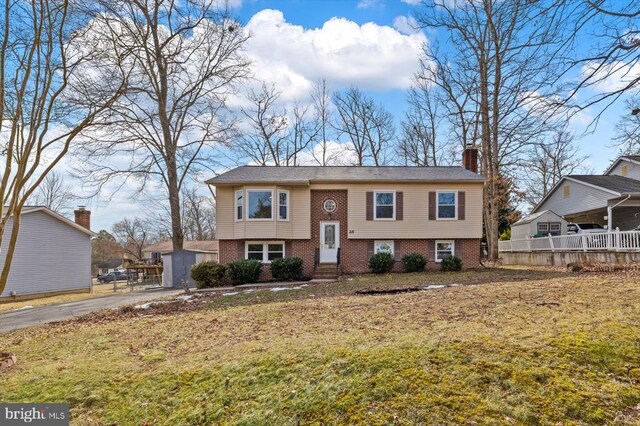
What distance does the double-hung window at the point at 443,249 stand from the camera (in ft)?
58.9

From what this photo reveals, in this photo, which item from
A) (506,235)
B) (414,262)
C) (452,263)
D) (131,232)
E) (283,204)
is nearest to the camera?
(452,263)

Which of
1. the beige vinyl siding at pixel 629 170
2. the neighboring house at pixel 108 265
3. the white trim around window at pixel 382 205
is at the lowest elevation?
the neighboring house at pixel 108 265

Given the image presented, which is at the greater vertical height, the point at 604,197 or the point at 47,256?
the point at 604,197

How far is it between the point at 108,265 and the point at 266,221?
53.3m

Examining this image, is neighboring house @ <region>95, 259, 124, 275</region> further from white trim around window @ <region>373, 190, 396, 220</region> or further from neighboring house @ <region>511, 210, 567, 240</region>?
neighboring house @ <region>511, 210, 567, 240</region>

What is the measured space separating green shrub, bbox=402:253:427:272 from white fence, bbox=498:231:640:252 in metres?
6.31

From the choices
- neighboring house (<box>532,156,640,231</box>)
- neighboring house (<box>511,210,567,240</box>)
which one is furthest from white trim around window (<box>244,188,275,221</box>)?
neighboring house (<box>511,210,567,240</box>)

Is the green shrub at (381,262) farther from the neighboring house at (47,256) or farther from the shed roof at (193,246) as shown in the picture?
the shed roof at (193,246)

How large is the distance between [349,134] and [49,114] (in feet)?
90.5

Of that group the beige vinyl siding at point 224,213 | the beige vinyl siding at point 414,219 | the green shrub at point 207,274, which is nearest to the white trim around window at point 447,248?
the beige vinyl siding at point 414,219

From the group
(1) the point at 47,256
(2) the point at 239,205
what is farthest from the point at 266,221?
(1) the point at 47,256

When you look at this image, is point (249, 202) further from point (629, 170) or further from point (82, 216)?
point (629, 170)

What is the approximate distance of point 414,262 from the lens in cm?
1720

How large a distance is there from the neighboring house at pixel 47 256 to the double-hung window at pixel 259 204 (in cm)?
1153
